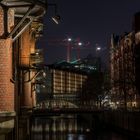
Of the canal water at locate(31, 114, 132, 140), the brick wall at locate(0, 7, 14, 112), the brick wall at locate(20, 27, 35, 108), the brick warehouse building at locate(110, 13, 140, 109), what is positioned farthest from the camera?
the brick warehouse building at locate(110, 13, 140, 109)

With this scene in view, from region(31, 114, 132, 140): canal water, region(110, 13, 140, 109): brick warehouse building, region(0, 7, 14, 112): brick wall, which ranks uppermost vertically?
region(110, 13, 140, 109): brick warehouse building

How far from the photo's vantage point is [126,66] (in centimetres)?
12081

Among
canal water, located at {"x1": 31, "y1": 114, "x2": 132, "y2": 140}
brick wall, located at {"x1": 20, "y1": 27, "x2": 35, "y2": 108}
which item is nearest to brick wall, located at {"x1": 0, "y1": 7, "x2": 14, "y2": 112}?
brick wall, located at {"x1": 20, "y1": 27, "x2": 35, "y2": 108}

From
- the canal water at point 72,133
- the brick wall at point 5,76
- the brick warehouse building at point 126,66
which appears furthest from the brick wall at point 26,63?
the brick warehouse building at point 126,66

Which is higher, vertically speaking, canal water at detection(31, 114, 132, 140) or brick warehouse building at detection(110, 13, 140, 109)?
brick warehouse building at detection(110, 13, 140, 109)

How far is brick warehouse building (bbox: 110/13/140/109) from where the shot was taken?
98.6 meters

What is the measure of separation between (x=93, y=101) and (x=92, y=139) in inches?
3604

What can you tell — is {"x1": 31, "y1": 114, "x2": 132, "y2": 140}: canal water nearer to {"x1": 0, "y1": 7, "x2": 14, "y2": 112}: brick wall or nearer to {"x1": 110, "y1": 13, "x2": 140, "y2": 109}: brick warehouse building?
{"x1": 110, "y1": 13, "x2": 140, "y2": 109}: brick warehouse building

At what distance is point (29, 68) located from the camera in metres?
39.1

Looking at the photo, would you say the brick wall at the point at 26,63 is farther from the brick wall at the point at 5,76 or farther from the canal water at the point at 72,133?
the canal water at the point at 72,133

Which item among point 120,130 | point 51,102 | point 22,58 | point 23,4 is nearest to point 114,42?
point 51,102

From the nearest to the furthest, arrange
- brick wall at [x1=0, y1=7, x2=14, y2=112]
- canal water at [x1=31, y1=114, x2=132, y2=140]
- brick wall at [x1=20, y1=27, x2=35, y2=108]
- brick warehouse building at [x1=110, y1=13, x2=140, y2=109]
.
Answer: brick wall at [x1=0, y1=7, x2=14, y2=112], brick wall at [x1=20, y1=27, x2=35, y2=108], canal water at [x1=31, y1=114, x2=132, y2=140], brick warehouse building at [x1=110, y1=13, x2=140, y2=109]

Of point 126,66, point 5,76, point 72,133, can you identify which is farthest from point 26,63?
point 126,66

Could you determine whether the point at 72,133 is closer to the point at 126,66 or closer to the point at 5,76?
the point at 126,66
